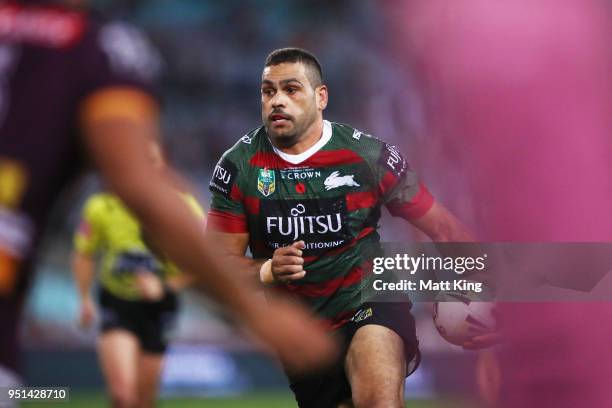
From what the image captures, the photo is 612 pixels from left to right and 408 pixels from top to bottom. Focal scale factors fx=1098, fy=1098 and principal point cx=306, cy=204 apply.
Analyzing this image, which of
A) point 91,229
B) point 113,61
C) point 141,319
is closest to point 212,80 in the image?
point 91,229

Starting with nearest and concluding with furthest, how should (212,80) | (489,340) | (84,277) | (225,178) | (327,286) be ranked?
(489,340)
(327,286)
(225,178)
(84,277)
(212,80)

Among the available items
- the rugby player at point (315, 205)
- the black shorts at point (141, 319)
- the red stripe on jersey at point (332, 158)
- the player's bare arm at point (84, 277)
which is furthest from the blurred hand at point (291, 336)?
the player's bare arm at point (84, 277)

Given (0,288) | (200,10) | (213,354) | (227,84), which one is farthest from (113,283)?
(200,10)

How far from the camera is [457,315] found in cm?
491

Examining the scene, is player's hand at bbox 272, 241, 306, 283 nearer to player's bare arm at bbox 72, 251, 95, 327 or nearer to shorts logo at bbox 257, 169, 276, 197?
shorts logo at bbox 257, 169, 276, 197

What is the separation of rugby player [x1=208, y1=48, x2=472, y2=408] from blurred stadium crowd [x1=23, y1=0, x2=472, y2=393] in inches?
270

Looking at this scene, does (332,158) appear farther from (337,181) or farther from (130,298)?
(130,298)

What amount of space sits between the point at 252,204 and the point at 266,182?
127 mm

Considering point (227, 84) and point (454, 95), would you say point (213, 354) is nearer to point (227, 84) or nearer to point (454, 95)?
point (227, 84)

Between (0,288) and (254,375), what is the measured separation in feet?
35.3

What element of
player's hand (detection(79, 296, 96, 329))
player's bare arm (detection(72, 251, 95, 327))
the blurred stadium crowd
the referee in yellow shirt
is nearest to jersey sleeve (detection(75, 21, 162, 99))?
the referee in yellow shirt

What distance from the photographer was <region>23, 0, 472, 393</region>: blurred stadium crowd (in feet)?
43.2

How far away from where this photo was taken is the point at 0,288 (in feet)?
8.47

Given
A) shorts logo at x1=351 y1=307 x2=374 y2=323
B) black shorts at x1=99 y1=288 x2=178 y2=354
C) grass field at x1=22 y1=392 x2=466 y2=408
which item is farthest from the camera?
grass field at x1=22 y1=392 x2=466 y2=408
